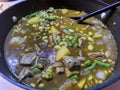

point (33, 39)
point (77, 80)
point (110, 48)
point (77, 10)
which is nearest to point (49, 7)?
point (77, 10)

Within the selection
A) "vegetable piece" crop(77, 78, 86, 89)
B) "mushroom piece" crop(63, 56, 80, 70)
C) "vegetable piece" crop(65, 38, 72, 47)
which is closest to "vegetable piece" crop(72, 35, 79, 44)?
"vegetable piece" crop(65, 38, 72, 47)

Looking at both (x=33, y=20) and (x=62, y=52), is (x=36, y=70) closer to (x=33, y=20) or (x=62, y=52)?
(x=62, y=52)

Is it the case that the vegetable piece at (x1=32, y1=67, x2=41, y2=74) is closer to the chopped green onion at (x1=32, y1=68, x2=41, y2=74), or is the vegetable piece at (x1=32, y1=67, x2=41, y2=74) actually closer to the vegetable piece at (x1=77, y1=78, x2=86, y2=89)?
the chopped green onion at (x1=32, y1=68, x2=41, y2=74)

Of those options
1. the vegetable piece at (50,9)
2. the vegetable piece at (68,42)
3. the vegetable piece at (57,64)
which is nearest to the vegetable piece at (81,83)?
the vegetable piece at (57,64)

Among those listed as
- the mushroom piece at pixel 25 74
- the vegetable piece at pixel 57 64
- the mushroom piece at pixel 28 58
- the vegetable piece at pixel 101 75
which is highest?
the mushroom piece at pixel 28 58

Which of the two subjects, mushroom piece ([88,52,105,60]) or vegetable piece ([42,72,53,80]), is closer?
vegetable piece ([42,72,53,80])

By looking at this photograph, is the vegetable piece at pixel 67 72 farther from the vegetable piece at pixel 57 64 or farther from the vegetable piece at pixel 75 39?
the vegetable piece at pixel 75 39
